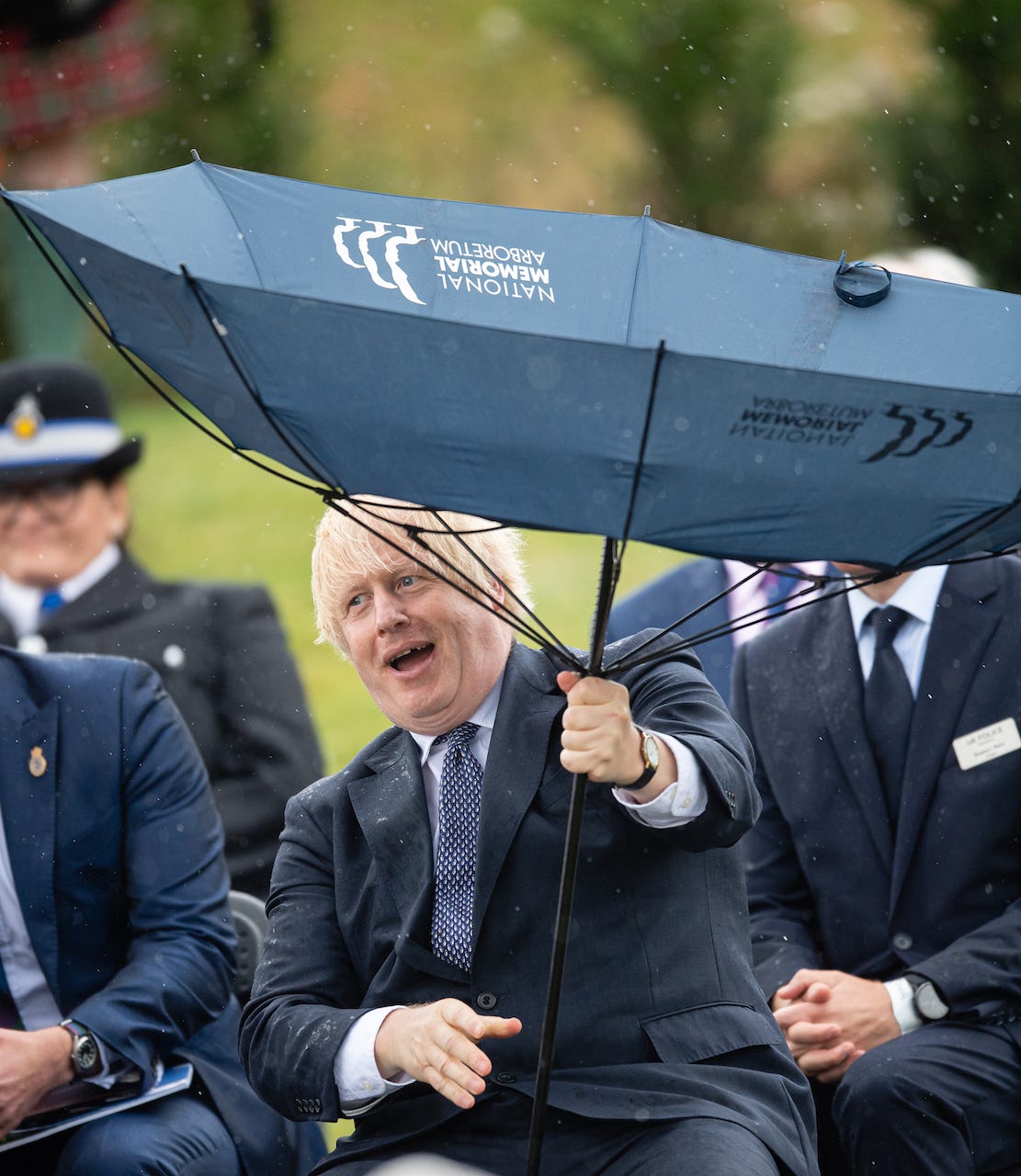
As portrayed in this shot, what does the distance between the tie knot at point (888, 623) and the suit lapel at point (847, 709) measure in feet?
0.20

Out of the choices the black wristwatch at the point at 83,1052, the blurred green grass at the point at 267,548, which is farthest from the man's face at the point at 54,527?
the blurred green grass at the point at 267,548

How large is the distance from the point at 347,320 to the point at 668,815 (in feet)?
2.84

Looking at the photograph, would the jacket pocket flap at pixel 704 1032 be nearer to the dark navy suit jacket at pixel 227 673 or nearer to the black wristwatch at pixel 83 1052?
the black wristwatch at pixel 83 1052

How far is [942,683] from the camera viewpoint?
346 cm

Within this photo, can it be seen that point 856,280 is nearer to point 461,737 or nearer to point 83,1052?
point 461,737

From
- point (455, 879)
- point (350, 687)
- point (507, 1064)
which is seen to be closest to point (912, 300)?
point (455, 879)

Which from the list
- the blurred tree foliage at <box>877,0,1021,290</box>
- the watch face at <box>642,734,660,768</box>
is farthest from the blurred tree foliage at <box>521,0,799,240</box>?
the watch face at <box>642,734,660,768</box>

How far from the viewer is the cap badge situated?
17.5ft

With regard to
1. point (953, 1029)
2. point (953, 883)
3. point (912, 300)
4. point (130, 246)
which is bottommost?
point (953, 1029)

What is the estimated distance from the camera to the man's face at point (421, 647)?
2.76m

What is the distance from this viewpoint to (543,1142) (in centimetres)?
254

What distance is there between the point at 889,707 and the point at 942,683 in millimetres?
125

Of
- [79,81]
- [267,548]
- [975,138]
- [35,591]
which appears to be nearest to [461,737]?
[35,591]

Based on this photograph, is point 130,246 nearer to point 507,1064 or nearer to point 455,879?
point 455,879
